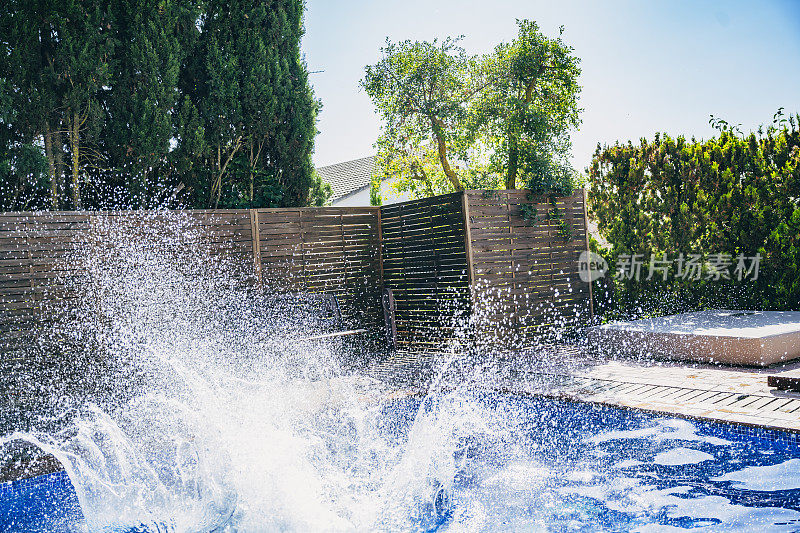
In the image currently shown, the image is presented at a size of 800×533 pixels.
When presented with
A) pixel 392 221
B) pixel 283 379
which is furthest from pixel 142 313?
pixel 392 221

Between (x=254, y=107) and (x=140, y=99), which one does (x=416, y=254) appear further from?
(x=140, y=99)

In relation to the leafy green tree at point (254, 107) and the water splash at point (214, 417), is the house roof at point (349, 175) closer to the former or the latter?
the leafy green tree at point (254, 107)

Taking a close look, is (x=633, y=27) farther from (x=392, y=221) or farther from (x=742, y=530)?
(x=742, y=530)

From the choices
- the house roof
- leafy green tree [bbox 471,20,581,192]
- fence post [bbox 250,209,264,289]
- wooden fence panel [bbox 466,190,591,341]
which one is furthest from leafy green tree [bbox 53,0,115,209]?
the house roof

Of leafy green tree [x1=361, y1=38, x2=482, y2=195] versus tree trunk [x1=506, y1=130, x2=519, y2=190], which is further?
leafy green tree [x1=361, y1=38, x2=482, y2=195]

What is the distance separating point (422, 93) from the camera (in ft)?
34.0

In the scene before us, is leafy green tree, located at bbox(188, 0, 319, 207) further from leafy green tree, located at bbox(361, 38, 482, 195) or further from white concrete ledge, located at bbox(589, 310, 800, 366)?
white concrete ledge, located at bbox(589, 310, 800, 366)

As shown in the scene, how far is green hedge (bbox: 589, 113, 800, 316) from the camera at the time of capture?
8141 millimetres

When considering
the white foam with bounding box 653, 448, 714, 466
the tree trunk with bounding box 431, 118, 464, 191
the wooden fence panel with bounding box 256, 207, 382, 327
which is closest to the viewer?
the white foam with bounding box 653, 448, 714, 466

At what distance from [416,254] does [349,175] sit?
14.5m

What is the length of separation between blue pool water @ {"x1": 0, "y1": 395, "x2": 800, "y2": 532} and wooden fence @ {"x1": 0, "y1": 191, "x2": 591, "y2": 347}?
3518mm

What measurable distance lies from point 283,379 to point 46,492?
3057 mm

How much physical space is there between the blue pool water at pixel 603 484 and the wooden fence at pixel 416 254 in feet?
A: 11.5

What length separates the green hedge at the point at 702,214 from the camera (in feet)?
26.7
